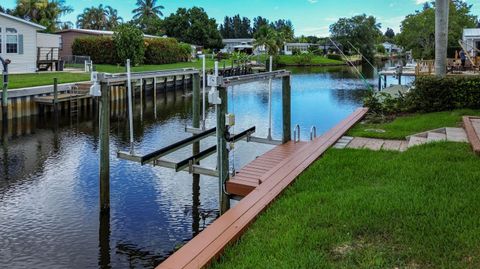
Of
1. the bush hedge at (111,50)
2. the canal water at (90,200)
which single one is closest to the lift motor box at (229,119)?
the canal water at (90,200)

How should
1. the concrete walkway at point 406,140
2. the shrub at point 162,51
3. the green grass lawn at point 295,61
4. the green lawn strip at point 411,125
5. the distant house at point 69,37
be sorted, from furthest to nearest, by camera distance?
the green grass lawn at point 295,61 → the distant house at point 69,37 → the shrub at point 162,51 → the green lawn strip at point 411,125 → the concrete walkway at point 406,140

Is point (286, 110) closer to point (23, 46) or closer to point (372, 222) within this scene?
point (372, 222)

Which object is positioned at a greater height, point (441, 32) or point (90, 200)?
point (441, 32)

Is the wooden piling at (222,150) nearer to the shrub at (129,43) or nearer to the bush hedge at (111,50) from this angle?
the shrub at (129,43)

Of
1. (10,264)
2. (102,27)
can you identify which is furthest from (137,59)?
(102,27)

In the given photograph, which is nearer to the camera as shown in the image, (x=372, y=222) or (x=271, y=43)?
(x=372, y=222)

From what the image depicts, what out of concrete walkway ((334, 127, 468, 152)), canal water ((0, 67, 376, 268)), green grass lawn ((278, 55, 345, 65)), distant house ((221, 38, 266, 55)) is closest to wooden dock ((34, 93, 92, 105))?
canal water ((0, 67, 376, 268))

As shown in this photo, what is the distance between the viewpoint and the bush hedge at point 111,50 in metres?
48.2

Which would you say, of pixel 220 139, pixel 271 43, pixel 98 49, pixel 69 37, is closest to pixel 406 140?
pixel 220 139

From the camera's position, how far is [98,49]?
48.5 meters

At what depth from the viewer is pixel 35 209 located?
1086cm

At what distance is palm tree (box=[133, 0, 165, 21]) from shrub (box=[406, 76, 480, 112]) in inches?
3834

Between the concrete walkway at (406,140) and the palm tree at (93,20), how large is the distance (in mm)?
100395

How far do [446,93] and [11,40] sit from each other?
2785 centimetres
